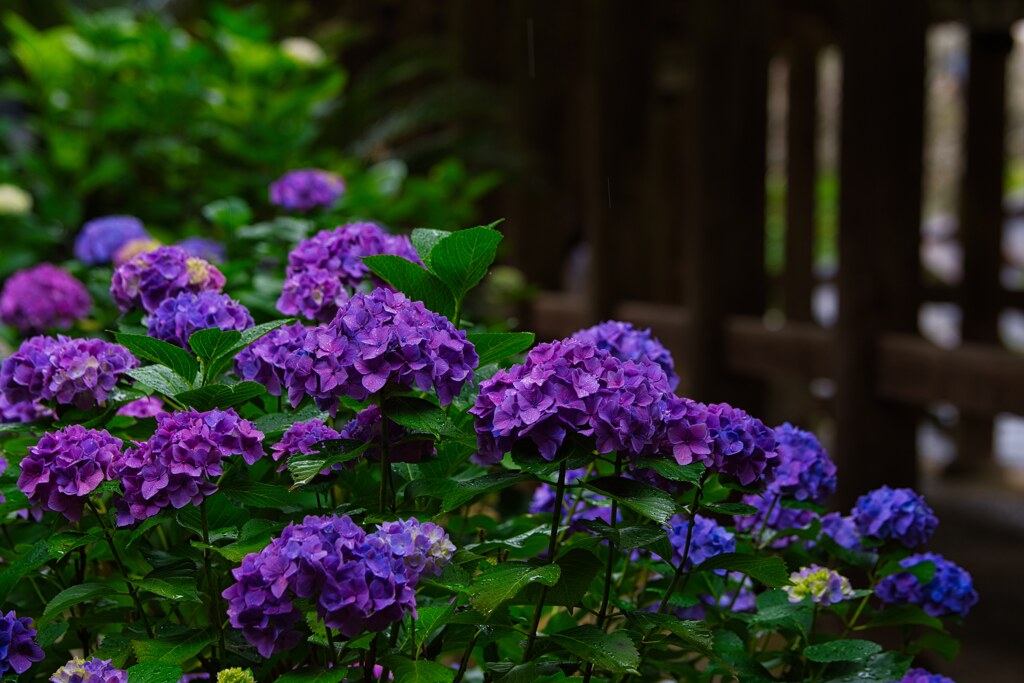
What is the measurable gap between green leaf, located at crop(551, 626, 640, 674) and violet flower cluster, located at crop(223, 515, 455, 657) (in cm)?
17

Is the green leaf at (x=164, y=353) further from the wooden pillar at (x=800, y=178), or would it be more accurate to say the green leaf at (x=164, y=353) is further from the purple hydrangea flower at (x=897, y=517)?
the wooden pillar at (x=800, y=178)

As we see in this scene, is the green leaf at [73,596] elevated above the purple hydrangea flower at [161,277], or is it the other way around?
the purple hydrangea flower at [161,277]

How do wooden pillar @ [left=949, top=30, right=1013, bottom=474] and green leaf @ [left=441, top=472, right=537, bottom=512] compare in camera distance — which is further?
wooden pillar @ [left=949, top=30, right=1013, bottom=474]

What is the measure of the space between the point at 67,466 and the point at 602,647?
1.47 ft

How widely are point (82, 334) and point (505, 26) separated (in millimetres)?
4282

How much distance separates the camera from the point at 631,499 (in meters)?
0.95

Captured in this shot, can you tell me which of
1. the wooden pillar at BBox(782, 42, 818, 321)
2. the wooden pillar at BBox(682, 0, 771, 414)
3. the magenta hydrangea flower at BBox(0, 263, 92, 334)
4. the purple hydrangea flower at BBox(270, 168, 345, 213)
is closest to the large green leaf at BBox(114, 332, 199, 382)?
the magenta hydrangea flower at BBox(0, 263, 92, 334)

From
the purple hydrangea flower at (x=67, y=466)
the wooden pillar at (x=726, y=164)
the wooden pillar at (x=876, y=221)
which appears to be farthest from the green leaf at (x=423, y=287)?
the wooden pillar at (x=726, y=164)

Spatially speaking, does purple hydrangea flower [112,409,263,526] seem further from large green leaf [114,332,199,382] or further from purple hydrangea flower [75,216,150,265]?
purple hydrangea flower [75,216,150,265]

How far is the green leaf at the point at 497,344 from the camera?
3.55ft

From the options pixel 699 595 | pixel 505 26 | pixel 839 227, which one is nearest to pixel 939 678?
pixel 699 595

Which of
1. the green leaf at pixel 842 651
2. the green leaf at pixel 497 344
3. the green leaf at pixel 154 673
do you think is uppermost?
the green leaf at pixel 497 344

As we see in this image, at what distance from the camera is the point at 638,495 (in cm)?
96

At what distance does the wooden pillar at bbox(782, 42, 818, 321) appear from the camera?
6.80 metres
